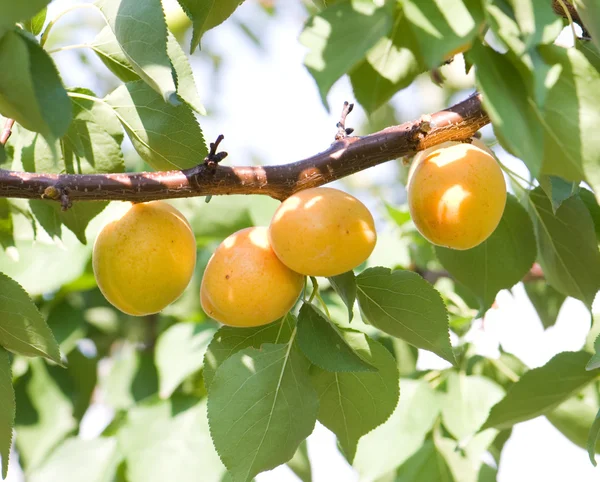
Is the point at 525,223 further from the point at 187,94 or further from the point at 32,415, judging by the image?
the point at 32,415

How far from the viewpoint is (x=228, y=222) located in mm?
1421

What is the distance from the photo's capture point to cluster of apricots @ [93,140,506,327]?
30.3 inches

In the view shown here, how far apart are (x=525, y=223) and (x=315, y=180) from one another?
0.34m

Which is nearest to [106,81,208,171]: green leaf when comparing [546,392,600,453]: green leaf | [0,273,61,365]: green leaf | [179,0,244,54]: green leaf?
[179,0,244,54]: green leaf

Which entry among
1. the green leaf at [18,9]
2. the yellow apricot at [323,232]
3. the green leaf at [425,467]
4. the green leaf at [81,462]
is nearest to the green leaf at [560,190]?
the yellow apricot at [323,232]

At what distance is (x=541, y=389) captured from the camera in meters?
0.99

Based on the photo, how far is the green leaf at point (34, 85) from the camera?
545 millimetres

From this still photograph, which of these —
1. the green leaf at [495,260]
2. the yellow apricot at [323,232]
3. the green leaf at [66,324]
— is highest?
the yellow apricot at [323,232]

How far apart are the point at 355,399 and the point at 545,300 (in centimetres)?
66

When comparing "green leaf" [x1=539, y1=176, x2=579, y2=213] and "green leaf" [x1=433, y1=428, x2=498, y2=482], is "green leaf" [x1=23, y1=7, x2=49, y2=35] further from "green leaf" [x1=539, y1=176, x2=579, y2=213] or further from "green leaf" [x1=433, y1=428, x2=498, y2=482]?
"green leaf" [x1=433, y1=428, x2=498, y2=482]

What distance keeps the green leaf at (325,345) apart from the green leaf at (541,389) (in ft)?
0.87

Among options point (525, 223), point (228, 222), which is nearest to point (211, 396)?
point (525, 223)

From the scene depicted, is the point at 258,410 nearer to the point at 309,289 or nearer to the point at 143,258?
the point at 143,258

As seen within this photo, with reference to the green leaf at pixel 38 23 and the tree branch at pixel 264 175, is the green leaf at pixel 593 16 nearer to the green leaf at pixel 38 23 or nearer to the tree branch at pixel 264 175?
the tree branch at pixel 264 175
